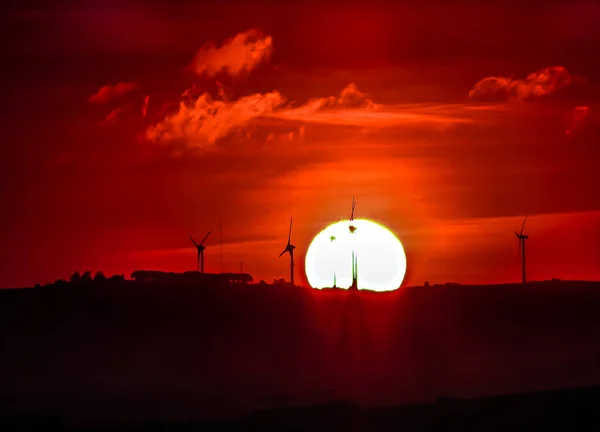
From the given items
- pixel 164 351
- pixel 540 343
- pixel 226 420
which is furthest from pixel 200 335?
pixel 226 420

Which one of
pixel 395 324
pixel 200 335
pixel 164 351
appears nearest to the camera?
pixel 164 351

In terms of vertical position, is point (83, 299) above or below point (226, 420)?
above

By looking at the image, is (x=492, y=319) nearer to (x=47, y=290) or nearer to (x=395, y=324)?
(x=395, y=324)

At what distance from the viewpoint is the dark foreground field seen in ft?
337

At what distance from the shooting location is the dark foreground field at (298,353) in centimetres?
10269

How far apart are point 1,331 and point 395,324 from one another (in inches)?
1554

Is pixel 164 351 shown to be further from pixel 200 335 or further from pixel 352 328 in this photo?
pixel 352 328

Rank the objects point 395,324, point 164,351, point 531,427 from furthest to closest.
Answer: point 395,324
point 164,351
point 531,427

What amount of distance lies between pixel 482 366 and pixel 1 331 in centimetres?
4082

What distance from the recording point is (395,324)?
16075 cm

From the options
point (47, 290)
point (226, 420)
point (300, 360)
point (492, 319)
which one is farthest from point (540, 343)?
point (226, 420)

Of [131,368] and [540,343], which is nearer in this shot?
[131,368]

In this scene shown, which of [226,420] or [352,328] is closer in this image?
[226,420]

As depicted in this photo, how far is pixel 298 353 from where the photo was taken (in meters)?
142
